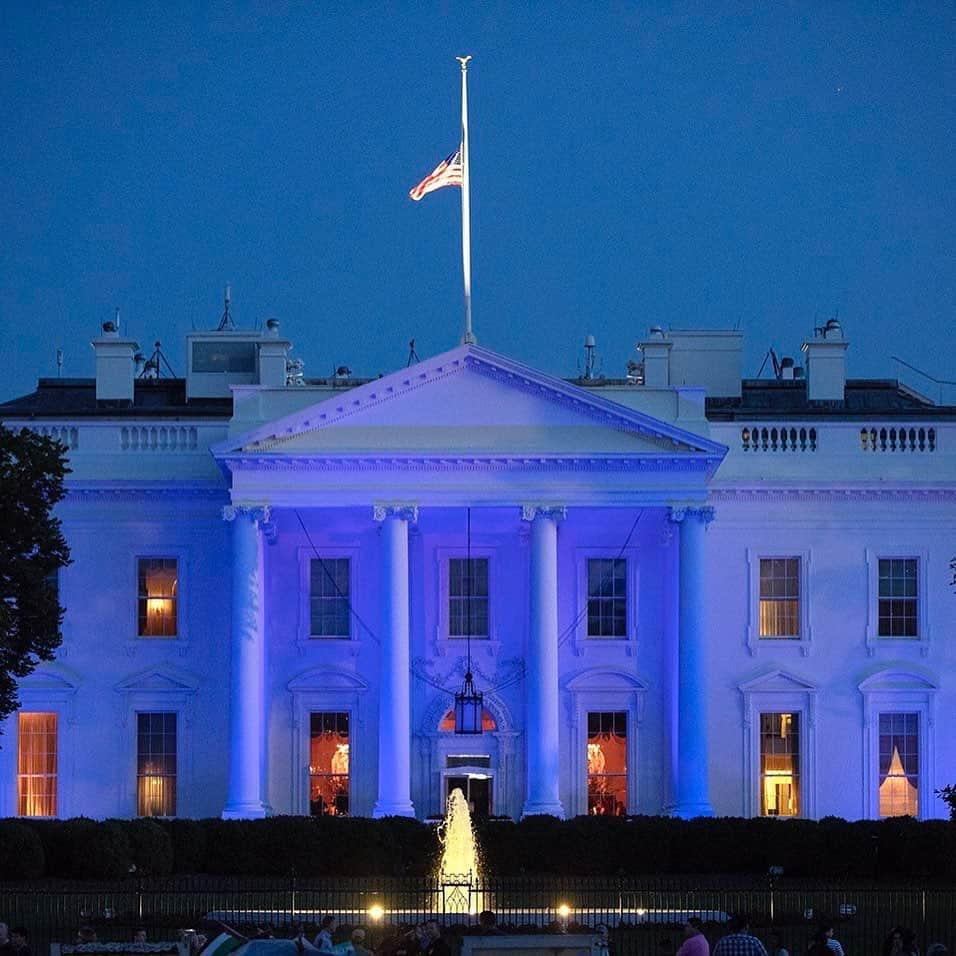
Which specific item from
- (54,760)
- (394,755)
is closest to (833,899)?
(394,755)

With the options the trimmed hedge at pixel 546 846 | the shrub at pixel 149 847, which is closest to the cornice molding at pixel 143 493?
the trimmed hedge at pixel 546 846

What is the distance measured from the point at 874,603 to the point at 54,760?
2051 cm

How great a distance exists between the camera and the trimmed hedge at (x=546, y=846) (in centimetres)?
5112

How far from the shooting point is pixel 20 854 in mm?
48469

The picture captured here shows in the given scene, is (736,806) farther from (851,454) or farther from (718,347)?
(718,347)

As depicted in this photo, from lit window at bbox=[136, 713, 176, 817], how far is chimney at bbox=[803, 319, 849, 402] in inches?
765

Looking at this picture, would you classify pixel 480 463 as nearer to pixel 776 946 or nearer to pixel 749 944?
pixel 776 946

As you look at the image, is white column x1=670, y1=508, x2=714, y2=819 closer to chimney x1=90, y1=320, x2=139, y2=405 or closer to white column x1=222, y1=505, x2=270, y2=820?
white column x1=222, y1=505, x2=270, y2=820

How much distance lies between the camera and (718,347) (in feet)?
215

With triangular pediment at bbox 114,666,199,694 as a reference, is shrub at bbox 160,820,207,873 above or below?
below

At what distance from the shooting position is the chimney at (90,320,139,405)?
63938 mm

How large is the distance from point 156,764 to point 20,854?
9.94 metres

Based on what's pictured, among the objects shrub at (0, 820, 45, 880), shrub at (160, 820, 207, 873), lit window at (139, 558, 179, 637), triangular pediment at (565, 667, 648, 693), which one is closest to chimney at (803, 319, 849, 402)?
triangular pediment at (565, 667, 648, 693)

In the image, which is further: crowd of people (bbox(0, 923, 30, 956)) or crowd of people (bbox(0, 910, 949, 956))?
crowd of people (bbox(0, 923, 30, 956))
